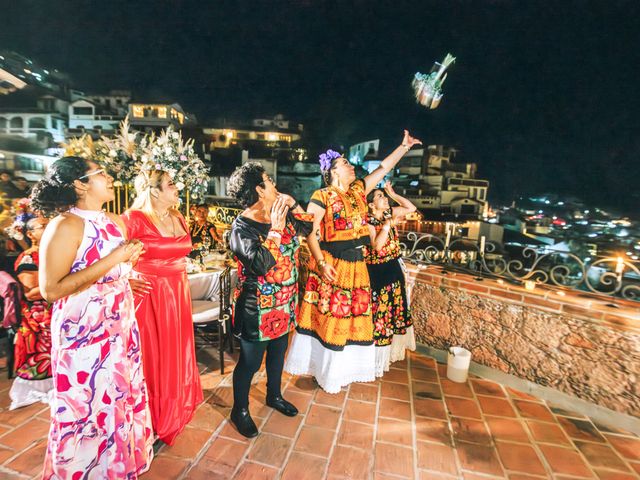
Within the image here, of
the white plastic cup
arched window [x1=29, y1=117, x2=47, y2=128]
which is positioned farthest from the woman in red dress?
arched window [x1=29, y1=117, x2=47, y2=128]

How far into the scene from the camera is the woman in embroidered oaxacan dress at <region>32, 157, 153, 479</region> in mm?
1591

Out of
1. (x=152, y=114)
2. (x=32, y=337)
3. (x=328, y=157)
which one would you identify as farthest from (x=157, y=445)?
(x=152, y=114)

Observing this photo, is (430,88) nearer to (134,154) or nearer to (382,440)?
(382,440)

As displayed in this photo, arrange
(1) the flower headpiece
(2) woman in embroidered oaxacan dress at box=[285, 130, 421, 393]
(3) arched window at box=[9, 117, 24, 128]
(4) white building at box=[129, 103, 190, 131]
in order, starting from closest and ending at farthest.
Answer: (2) woman in embroidered oaxacan dress at box=[285, 130, 421, 393] < (1) the flower headpiece < (3) arched window at box=[9, 117, 24, 128] < (4) white building at box=[129, 103, 190, 131]

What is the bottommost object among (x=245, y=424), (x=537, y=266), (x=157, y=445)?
(x=157, y=445)

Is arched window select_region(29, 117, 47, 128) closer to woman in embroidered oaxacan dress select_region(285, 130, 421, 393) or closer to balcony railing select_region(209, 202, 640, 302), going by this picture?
woman in embroidered oaxacan dress select_region(285, 130, 421, 393)

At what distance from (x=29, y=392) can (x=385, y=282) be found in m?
3.76

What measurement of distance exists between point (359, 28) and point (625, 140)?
5999cm

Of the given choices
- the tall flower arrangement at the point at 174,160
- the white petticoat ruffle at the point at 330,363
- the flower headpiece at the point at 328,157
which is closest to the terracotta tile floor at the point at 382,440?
the white petticoat ruffle at the point at 330,363

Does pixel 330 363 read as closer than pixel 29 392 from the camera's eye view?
No

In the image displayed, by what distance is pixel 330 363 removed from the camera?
10.2 feet

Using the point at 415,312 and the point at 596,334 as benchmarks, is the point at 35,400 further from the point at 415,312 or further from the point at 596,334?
the point at 596,334

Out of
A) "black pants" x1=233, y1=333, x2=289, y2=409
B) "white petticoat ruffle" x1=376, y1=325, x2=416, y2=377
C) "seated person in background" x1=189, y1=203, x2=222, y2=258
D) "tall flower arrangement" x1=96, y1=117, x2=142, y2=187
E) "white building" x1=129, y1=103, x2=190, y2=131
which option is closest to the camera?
"black pants" x1=233, y1=333, x2=289, y2=409

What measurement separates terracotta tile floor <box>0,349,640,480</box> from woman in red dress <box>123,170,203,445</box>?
0.35 meters
